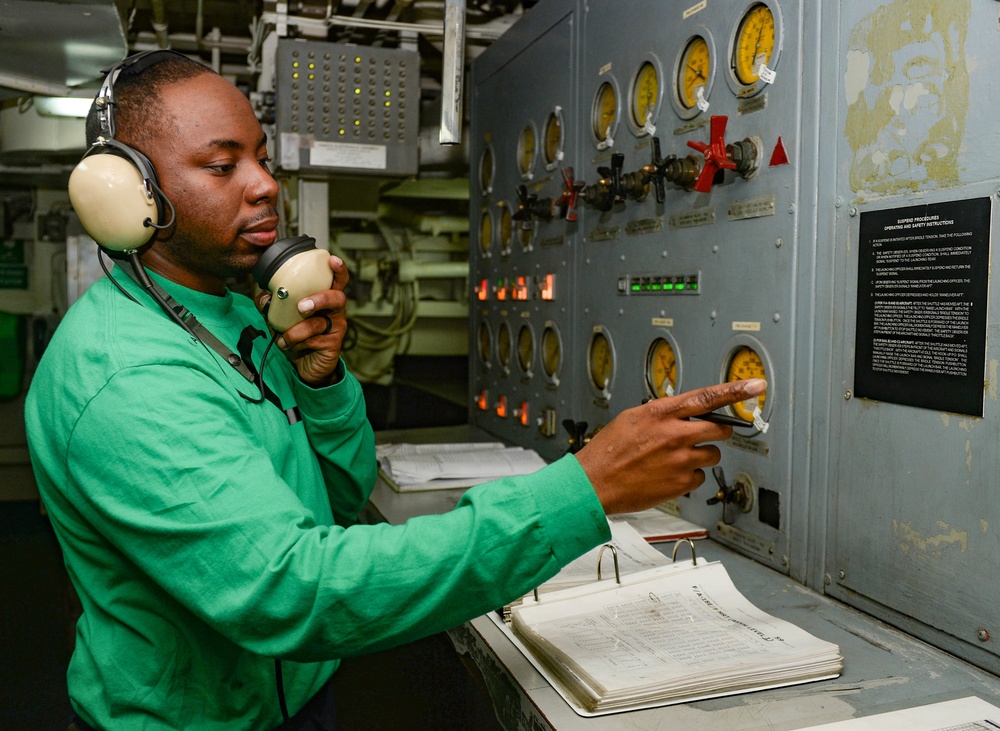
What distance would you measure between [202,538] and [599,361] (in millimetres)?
1625

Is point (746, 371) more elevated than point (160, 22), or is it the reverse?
point (160, 22)

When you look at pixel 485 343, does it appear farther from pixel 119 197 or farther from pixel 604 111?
pixel 119 197

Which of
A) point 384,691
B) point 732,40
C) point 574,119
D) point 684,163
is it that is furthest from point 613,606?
point 384,691

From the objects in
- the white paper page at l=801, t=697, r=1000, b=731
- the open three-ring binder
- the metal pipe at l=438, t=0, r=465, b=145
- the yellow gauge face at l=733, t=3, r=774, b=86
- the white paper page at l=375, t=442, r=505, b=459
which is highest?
the yellow gauge face at l=733, t=3, r=774, b=86

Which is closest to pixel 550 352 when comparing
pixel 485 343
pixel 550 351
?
pixel 550 351

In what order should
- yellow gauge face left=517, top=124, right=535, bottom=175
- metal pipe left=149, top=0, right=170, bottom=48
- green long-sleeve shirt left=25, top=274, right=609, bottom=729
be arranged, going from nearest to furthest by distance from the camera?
green long-sleeve shirt left=25, top=274, right=609, bottom=729
yellow gauge face left=517, top=124, right=535, bottom=175
metal pipe left=149, top=0, right=170, bottom=48

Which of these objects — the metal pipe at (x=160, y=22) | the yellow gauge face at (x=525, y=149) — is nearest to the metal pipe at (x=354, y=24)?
the metal pipe at (x=160, y=22)

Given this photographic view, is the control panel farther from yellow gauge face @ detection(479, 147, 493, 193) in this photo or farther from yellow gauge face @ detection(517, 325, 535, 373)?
yellow gauge face @ detection(479, 147, 493, 193)

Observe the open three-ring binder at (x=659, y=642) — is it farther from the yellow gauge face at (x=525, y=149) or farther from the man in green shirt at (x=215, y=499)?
the yellow gauge face at (x=525, y=149)

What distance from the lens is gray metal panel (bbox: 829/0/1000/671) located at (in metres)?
1.18

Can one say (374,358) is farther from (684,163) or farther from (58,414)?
(58,414)

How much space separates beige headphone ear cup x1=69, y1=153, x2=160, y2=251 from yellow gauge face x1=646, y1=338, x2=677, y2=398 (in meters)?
1.25

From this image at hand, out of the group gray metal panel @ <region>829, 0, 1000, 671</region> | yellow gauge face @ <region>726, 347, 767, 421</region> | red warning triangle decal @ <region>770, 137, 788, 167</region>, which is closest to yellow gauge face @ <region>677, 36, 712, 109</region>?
red warning triangle decal @ <region>770, 137, 788, 167</region>

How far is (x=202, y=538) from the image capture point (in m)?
0.90
